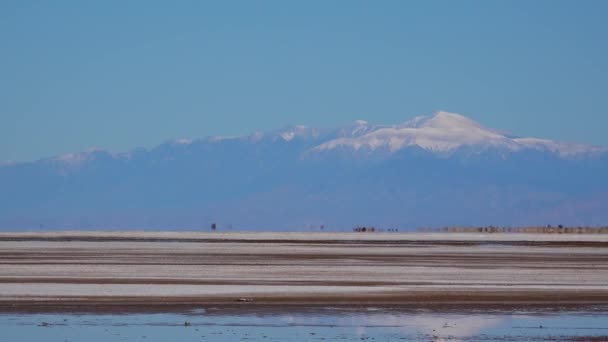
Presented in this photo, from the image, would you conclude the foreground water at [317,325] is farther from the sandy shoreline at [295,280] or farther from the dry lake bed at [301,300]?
the sandy shoreline at [295,280]

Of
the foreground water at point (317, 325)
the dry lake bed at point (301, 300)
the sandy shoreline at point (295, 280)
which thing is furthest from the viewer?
the sandy shoreline at point (295, 280)

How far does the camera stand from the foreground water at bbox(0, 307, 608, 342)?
76.5 feet

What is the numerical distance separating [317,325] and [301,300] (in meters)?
5.62

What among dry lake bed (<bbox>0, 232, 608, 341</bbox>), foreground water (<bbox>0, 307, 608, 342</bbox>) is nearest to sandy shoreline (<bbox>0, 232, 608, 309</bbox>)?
dry lake bed (<bbox>0, 232, 608, 341</bbox>)

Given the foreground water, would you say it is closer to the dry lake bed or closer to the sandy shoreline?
the dry lake bed

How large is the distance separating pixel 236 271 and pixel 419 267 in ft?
24.9

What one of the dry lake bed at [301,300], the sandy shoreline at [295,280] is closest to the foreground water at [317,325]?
the dry lake bed at [301,300]

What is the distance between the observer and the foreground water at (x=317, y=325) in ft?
76.5

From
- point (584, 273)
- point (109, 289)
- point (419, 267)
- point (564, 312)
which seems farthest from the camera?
point (419, 267)

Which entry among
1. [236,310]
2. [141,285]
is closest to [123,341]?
[236,310]

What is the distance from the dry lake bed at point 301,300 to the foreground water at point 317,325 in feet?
0.08

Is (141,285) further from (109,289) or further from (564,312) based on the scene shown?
(564,312)

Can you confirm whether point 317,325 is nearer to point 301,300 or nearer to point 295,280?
point 301,300

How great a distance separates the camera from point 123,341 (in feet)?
74.0
